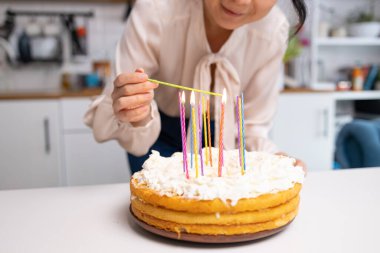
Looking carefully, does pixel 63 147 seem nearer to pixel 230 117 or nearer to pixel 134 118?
pixel 230 117

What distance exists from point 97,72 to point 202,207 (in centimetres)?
246

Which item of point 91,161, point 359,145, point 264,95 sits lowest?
point 91,161

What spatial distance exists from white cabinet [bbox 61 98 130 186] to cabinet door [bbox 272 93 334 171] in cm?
108

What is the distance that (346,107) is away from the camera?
136 inches

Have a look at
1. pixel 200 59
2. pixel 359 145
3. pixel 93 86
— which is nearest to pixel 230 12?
pixel 200 59

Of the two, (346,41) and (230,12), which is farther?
(346,41)

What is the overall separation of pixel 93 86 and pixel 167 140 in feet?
5.07

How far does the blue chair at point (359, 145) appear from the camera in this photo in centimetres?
150

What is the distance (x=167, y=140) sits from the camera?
4.39 feet

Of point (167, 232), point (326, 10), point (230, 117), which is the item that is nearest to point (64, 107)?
point (230, 117)

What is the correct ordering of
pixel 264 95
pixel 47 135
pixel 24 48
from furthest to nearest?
pixel 24 48
pixel 47 135
pixel 264 95

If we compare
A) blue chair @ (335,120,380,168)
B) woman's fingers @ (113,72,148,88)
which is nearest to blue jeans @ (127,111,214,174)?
woman's fingers @ (113,72,148,88)

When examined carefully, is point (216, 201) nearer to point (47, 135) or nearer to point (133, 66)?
point (133, 66)

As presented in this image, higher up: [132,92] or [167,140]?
[132,92]
